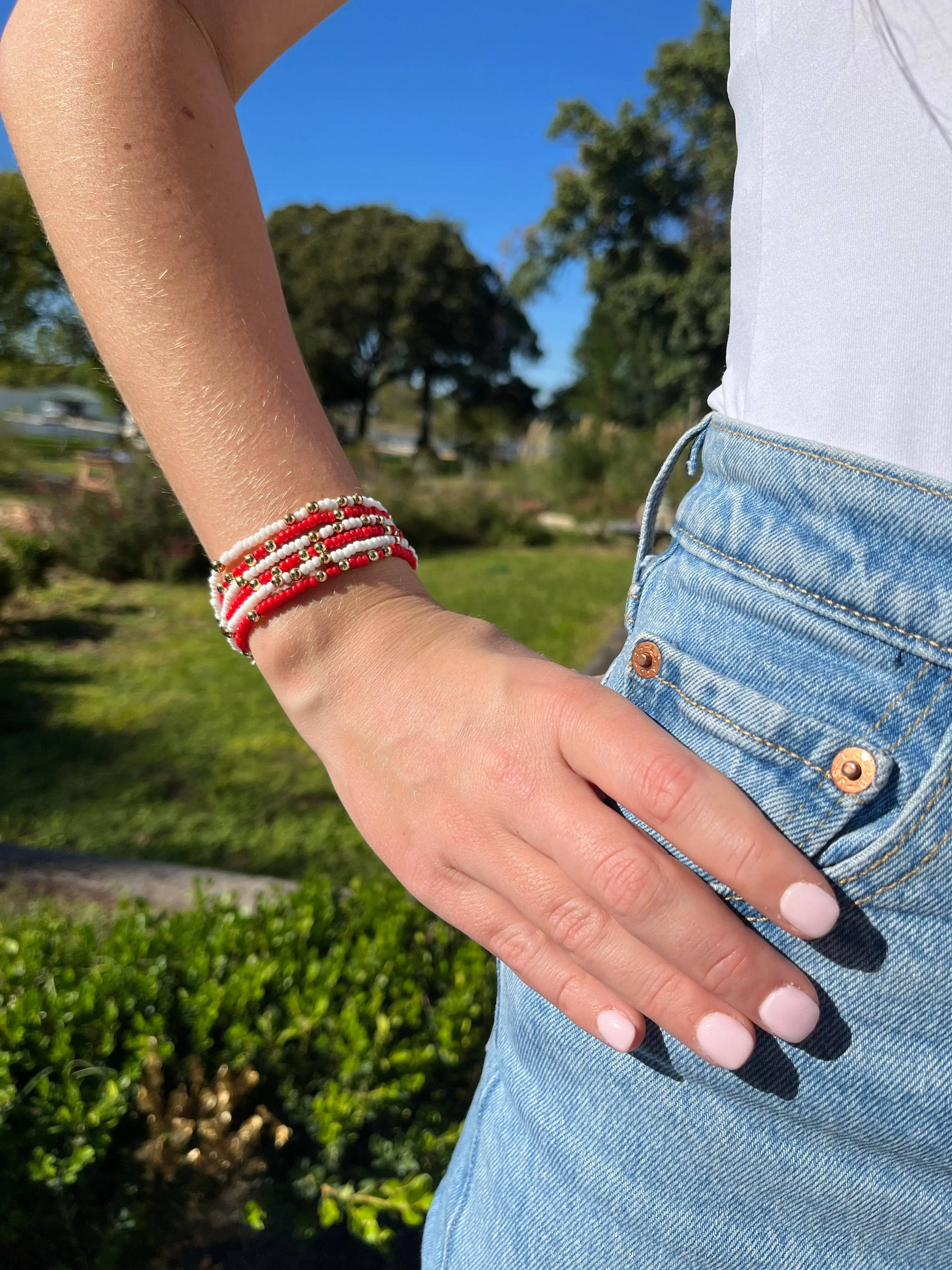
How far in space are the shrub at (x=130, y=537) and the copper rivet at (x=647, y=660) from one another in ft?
29.2

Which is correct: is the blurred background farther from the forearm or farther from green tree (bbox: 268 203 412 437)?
green tree (bbox: 268 203 412 437)

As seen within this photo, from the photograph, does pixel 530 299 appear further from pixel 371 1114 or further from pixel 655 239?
pixel 371 1114

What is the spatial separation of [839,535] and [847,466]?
0.06 meters

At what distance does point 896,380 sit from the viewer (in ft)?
2.46

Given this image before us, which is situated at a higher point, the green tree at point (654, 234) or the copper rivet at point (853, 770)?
the green tree at point (654, 234)

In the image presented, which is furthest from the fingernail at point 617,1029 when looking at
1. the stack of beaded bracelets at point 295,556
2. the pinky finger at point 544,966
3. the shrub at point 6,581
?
the shrub at point 6,581

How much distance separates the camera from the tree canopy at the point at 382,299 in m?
29.0

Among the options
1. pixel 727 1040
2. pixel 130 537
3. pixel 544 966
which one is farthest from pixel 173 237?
pixel 130 537

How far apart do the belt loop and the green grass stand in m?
3.10

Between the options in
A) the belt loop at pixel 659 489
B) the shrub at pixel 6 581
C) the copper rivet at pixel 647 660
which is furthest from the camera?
the shrub at pixel 6 581

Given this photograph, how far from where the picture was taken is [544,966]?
0.81 m

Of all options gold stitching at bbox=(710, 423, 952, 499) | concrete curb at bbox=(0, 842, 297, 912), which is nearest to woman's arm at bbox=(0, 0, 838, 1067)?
gold stitching at bbox=(710, 423, 952, 499)

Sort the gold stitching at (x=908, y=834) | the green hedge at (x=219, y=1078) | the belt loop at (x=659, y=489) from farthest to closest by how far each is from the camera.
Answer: the green hedge at (x=219, y=1078) < the belt loop at (x=659, y=489) < the gold stitching at (x=908, y=834)

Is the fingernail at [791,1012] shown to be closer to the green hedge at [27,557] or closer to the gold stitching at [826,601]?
the gold stitching at [826,601]
